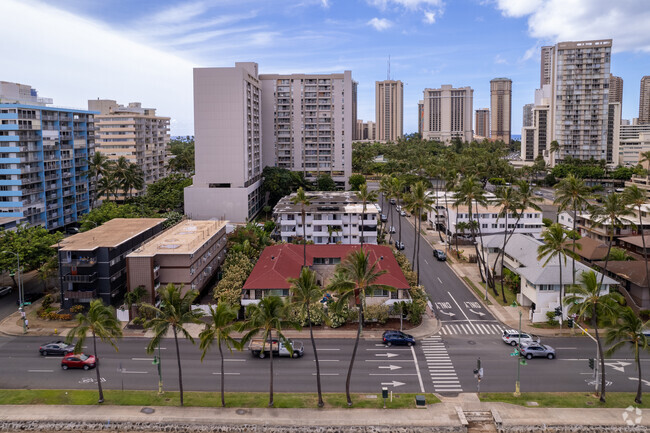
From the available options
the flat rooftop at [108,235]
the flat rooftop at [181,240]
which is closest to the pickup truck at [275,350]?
the flat rooftop at [181,240]

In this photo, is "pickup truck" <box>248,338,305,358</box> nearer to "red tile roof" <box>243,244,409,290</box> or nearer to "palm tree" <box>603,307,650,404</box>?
"red tile roof" <box>243,244,409,290</box>

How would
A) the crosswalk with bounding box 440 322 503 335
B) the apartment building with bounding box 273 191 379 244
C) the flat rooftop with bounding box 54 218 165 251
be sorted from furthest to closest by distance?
the apartment building with bounding box 273 191 379 244 → the flat rooftop with bounding box 54 218 165 251 → the crosswalk with bounding box 440 322 503 335

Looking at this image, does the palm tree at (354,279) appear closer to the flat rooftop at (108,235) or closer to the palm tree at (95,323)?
the palm tree at (95,323)

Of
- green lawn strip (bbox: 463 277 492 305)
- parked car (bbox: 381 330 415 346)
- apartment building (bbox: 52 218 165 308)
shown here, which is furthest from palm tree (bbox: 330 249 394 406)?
apartment building (bbox: 52 218 165 308)

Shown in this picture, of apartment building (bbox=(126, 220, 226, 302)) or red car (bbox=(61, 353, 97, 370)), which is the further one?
apartment building (bbox=(126, 220, 226, 302))

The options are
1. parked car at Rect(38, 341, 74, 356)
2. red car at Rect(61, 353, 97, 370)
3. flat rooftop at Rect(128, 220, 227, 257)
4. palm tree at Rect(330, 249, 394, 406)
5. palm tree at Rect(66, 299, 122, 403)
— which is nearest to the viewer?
palm tree at Rect(66, 299, 122, 403)

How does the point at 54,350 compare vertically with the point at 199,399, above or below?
above

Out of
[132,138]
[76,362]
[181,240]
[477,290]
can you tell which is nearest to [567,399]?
[477,290]

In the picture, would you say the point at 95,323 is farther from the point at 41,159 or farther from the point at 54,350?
the point at 41,159
